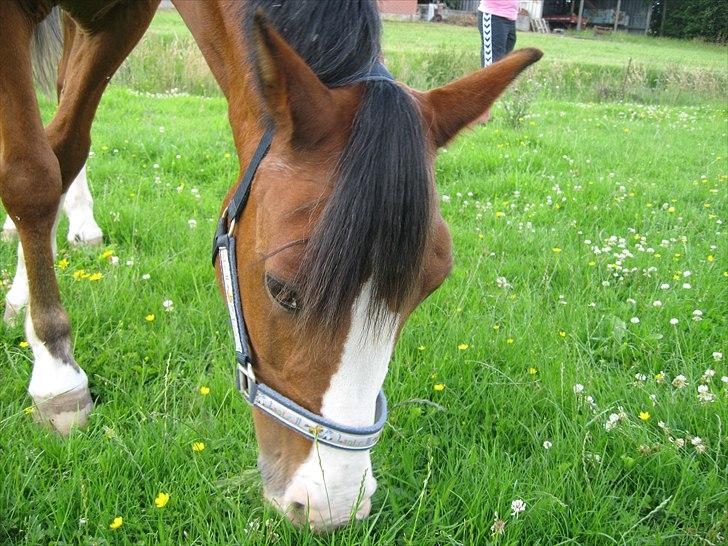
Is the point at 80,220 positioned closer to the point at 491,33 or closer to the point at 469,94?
the point at 469,94

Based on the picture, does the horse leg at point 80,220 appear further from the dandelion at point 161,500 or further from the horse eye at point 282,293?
the horse eye at point 282,293

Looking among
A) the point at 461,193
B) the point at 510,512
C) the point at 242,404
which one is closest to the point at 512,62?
the point at 510,512

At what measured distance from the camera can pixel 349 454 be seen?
1.48 meters

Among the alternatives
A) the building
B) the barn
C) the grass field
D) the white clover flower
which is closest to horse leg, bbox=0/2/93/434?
the grass field

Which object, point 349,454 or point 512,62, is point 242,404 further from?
point 512,62

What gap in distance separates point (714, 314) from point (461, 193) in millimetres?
2244

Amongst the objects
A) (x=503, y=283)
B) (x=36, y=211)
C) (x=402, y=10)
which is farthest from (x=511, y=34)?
(x=402, y=10)

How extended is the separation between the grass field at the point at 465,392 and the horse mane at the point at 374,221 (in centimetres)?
67

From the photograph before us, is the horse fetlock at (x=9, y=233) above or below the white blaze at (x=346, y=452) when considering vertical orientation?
below

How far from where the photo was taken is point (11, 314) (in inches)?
110

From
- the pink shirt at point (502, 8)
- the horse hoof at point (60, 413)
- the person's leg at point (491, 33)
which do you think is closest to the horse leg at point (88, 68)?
the horse hoof at point (60, 413)

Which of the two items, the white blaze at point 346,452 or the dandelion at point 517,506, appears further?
the dandelion at point 517,506

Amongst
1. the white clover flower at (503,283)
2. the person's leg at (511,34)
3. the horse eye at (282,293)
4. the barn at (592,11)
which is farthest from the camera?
the barn at (592,11)

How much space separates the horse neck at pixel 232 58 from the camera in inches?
67.9
